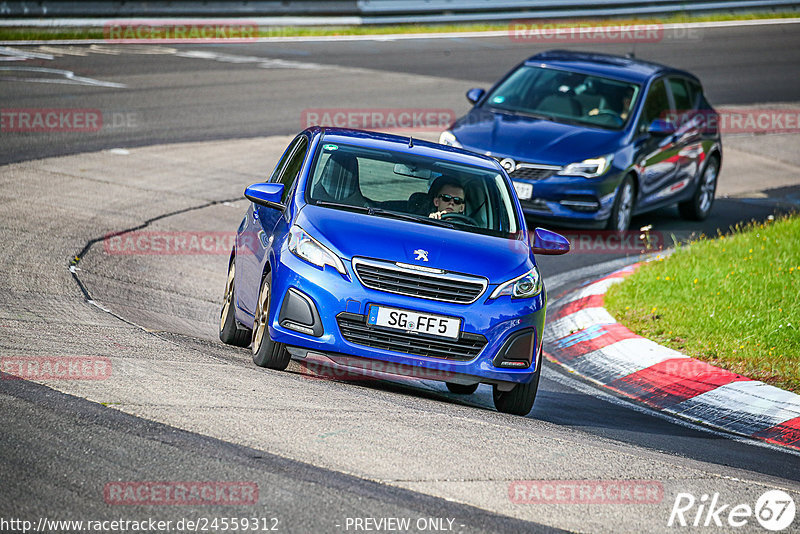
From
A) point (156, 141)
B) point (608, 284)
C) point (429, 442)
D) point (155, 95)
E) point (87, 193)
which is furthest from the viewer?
point (155, 95)

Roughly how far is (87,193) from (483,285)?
689 centimetres

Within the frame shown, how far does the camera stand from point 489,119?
1379cm

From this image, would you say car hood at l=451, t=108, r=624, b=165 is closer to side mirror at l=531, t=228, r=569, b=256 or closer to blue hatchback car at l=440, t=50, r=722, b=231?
blue hatchback car at l=440, t=50, r=722, b=231

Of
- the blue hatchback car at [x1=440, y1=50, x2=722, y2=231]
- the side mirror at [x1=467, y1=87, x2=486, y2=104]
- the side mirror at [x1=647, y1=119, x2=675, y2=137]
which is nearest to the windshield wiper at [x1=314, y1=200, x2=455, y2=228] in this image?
the blue hatchback car at [x1=440, y1=50, x2=722, y2=231]

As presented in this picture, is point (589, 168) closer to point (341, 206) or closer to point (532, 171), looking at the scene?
point (532, 171)

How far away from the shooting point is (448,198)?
7.94 meters

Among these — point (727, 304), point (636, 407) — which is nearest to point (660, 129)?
point (727, 304)

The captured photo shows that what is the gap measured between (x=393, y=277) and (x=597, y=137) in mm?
7207

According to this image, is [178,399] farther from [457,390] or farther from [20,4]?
[20,4]

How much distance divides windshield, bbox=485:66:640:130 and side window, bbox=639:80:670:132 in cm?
20

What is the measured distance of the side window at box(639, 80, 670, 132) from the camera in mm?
14180

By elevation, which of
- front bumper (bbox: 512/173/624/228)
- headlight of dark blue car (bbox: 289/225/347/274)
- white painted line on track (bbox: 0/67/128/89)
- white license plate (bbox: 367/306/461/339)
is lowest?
front bumper (bbox: 512/173/624/228)

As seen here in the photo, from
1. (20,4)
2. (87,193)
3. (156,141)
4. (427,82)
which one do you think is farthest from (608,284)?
(20,4)

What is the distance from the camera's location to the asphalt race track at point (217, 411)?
4824 mm
